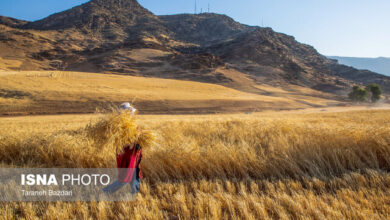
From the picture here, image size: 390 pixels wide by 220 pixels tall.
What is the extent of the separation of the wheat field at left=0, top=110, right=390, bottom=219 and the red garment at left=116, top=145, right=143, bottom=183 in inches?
12.9

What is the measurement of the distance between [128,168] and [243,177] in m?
1.95

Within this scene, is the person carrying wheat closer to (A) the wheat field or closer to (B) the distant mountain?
(A) the wheat field

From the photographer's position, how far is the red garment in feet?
9.75

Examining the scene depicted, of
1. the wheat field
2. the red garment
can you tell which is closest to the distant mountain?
the wheat field

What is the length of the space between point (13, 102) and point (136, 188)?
34216 millimetres

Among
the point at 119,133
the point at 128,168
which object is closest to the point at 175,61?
Result: the point at 119,133

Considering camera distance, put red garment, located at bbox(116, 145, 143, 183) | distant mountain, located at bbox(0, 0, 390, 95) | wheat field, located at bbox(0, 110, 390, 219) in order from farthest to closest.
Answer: distant mountain, located at bbox(0, 0, 390, 95) → red garment, located at bbox(116, 145, 143, 183) → wheat field, located at bbox(0, 110, 390, 219)

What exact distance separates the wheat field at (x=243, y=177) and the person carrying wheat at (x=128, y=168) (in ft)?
0.70

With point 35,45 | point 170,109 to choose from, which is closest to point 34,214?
point 170,109

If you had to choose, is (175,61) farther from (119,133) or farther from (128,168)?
(128,168)

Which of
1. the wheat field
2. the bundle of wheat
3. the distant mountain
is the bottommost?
the wheat field

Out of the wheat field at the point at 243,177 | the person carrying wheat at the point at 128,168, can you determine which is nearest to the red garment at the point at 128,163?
the person carrying wheat at the point at 128,168

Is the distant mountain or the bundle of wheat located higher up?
the distant mountain

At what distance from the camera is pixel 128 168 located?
2967 millimetres
